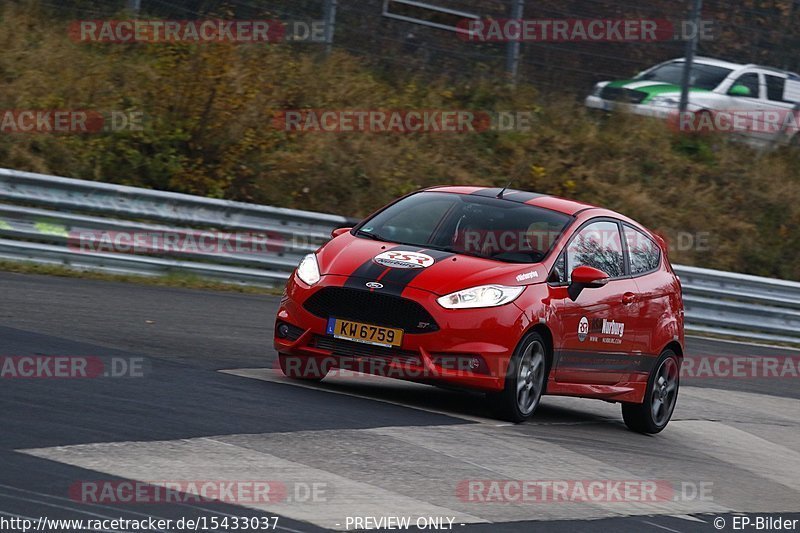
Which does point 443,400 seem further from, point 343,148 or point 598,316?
point 343,148

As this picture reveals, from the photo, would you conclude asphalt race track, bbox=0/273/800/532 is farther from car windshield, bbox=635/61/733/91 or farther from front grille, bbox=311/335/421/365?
car windshield, bbox=635/61/733/91

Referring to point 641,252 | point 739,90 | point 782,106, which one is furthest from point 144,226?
point 782,106

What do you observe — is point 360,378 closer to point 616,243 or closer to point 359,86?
point 616,243

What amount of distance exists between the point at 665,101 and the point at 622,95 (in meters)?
0.81

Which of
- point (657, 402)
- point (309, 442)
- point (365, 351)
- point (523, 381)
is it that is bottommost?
point (657, 402)

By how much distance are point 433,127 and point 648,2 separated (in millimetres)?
4289

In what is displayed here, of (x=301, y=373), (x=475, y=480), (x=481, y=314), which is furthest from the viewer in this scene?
(x=301, y=373)

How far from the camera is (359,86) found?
73.8ft

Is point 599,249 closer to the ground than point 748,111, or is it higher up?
closer to the ground

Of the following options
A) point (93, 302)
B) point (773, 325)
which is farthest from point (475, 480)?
point (773, 325)

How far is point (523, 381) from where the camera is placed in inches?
376

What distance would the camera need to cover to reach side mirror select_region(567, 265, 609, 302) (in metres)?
9.82

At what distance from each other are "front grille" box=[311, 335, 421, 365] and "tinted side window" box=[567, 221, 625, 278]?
166 cm

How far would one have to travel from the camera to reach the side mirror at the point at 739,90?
24156mm
